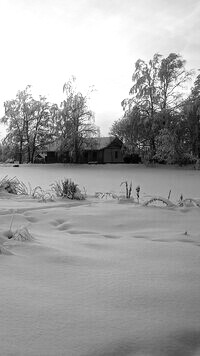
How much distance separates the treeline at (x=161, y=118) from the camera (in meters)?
23.6

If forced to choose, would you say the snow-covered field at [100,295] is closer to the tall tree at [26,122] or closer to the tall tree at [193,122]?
the tall tree at [193,122]

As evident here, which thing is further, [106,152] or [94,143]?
[106,152]

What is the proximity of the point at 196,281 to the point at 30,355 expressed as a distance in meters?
1.06

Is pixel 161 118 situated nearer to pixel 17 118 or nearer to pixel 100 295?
pixel 17 118

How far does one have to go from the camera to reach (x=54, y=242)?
2.74 m

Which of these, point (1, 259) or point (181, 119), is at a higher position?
point (181, 119)

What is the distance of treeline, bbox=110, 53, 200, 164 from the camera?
77.4ft

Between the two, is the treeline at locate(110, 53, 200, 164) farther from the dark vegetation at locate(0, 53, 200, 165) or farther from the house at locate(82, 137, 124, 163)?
the house at locate(82, 137, 124, 163)

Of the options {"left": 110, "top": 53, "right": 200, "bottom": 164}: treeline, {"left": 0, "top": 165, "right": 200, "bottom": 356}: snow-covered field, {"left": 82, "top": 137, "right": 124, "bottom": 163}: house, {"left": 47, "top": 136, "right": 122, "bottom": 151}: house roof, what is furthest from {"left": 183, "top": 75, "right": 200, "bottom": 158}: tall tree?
{"left": 0, "top": 165, "right": 200, "bottom": 356}: snow-covered field

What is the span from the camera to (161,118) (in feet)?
82.7

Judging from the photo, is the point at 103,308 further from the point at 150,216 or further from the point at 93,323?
the point at 150,216

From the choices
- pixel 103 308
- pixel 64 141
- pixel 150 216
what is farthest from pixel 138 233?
pixel 64 141

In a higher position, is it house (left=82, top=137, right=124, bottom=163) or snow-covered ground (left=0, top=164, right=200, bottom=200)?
house (left=82, top=137, right=124, bottom=163)

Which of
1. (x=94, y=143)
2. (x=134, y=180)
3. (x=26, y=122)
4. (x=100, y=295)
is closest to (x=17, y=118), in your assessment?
(x=26, y=122)
